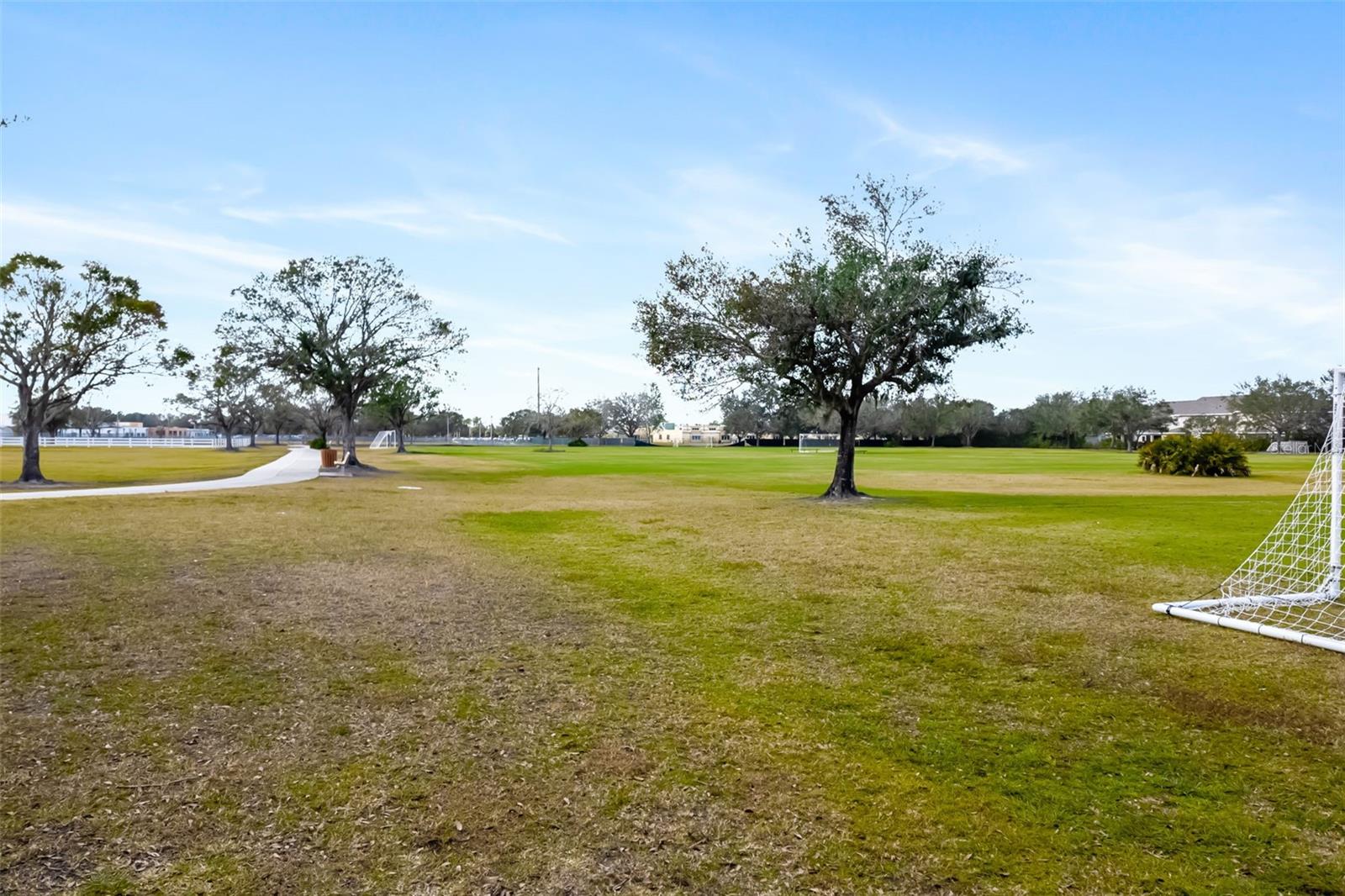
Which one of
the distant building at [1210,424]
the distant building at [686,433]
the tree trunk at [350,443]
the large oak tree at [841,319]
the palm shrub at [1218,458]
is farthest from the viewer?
the distant building at [686,433]

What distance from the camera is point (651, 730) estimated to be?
488cm

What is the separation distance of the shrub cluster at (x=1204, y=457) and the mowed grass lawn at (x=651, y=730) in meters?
31.0

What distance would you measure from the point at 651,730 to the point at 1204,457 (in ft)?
133

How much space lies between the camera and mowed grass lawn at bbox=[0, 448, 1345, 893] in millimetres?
3422

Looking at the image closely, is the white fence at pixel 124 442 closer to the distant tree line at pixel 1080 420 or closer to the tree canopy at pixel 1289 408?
the distant tree line at pixel 1080 420

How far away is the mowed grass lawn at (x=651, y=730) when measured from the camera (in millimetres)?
3422

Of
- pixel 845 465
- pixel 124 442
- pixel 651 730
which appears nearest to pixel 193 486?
pixel 845 465

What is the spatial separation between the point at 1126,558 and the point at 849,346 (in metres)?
10.5

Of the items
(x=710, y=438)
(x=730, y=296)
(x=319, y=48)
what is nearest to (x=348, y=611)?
(x=319, y=48)

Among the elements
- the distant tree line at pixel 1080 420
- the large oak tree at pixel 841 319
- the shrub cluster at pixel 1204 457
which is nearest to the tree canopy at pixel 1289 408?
the distant tree line at pixel 1080 420

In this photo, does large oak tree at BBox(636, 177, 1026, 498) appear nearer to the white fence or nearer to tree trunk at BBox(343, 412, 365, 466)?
tree trunk at BBox(343, 412, 365, 466)

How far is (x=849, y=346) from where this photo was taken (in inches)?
825

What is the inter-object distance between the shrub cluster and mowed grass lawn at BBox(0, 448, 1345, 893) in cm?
3102

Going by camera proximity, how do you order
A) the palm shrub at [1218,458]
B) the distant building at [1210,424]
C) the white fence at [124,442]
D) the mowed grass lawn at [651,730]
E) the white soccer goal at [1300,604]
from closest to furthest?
the mowed grass lawn at [651,730] → the white soccer goal at [1300,604] → the palm shrub at [1218,458] → the white fence at [124,442] → the distant building at [1210,424]
